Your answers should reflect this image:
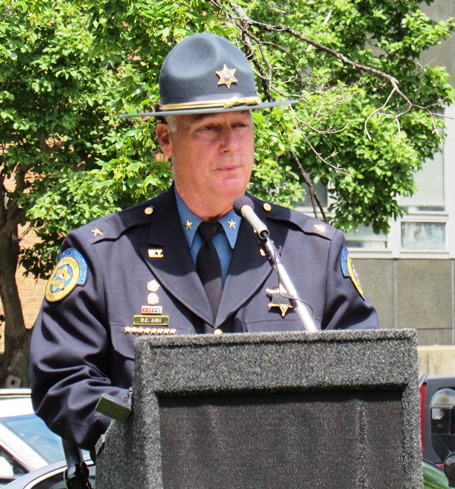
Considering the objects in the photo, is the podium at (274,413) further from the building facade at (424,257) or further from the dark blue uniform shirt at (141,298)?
the building facade at (424,257)

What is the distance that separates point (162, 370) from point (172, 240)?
826mm

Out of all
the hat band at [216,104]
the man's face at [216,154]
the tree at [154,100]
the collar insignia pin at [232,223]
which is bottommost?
the collar insignia pin at [232,223]

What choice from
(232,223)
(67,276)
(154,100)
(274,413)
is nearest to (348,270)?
(232,223)

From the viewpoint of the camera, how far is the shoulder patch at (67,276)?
2.86 m

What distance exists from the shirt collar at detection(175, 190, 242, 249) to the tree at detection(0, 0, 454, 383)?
4.64 meters

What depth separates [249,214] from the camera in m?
2.75

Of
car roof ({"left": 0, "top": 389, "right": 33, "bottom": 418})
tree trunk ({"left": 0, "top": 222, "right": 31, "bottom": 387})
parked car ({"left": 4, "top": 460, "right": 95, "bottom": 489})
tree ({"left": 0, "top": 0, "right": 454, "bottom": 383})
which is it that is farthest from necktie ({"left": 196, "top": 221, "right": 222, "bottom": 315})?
tree trunk ({"left": 0, "top": 222, "right": 31, "bottom": 387})

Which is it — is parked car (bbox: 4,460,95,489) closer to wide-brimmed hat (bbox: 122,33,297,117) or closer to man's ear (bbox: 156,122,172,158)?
man's ear (bbox: 156,122,172,158)

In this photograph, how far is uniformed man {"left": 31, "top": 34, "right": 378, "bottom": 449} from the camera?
281 centimetres

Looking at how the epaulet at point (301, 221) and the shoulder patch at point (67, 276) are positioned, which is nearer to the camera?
the shoulder patch at point (67, 276)

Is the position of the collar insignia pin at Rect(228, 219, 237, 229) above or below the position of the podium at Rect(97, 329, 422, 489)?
above

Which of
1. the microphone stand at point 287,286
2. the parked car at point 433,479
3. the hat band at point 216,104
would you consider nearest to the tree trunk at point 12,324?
the parked car at point 433,479

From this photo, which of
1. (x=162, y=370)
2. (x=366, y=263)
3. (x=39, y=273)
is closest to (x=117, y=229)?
(x=162, y=370)

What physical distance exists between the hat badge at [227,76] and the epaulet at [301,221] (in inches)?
14.4
